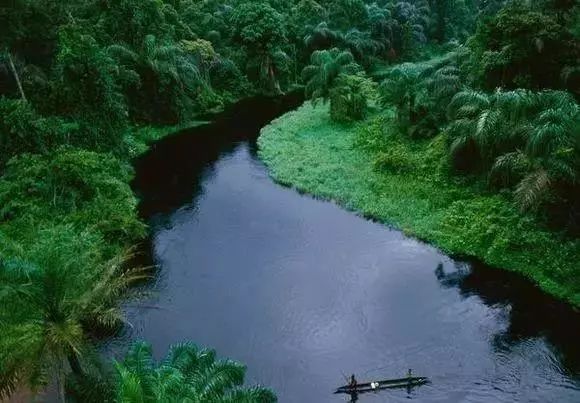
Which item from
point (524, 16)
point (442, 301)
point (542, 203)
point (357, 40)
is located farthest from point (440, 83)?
point (357, 40)

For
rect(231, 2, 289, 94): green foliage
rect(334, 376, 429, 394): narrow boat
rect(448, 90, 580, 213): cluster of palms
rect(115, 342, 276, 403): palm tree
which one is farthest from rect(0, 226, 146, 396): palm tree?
rect(231, 2, 289, 94): green foliage

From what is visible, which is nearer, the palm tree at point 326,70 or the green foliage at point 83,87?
the green foliage at point 83,87

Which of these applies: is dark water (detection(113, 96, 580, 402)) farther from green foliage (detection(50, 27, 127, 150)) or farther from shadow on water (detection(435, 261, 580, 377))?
green foliage (detection(50, 27, 127, 150))

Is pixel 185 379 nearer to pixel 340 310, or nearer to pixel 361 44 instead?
pixel 340 310

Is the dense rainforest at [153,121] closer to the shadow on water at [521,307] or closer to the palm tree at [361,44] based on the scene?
the palm tree at [361,44]

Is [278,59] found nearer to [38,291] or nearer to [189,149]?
[189,149]

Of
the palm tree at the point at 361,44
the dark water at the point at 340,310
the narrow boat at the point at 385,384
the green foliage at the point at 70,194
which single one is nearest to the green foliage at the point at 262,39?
the palm tree at the point at 361,44
